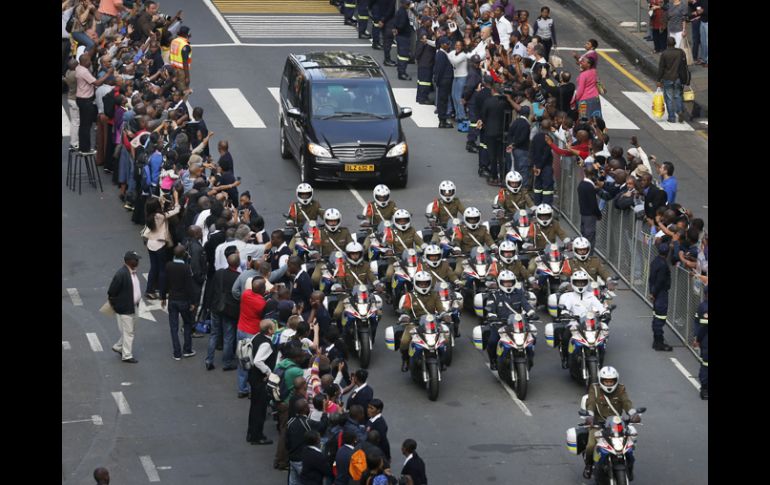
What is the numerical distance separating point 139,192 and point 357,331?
7509 millimetres

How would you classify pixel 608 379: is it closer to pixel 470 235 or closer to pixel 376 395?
pixel 376 395

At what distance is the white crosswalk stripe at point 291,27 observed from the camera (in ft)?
147

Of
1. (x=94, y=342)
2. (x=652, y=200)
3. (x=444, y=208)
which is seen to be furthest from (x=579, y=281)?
(x=94, y=342)

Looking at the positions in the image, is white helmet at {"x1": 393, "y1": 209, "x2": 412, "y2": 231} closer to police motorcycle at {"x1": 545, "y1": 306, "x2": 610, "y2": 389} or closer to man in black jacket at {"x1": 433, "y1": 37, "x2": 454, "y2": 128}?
police motorcycle at {"x1": 545, "y1": 306, "x2": 610, "y2": 389}

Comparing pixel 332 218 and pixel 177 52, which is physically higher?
pixel 177 52

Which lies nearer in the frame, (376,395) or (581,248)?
(376,395)

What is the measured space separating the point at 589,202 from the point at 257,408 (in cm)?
903

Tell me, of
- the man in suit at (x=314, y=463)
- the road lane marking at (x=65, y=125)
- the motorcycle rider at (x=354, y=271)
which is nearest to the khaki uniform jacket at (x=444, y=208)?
the motorcycle rider at (x=354, y=271)

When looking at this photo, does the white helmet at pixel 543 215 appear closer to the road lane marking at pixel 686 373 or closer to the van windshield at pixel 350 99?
the road lane marking at pixel 686 373

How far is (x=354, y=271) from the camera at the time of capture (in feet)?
88.4

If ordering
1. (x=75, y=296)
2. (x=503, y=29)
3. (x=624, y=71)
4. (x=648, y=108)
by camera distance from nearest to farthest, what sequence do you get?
1. (x=75, y=296)
2. (x=648, y=108)
3. (x=503, y=29)
4. (x=624, y=71)

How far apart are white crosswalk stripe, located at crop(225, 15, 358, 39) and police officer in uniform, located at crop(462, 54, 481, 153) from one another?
9389 mm

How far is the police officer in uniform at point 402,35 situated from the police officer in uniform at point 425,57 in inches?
36.3
